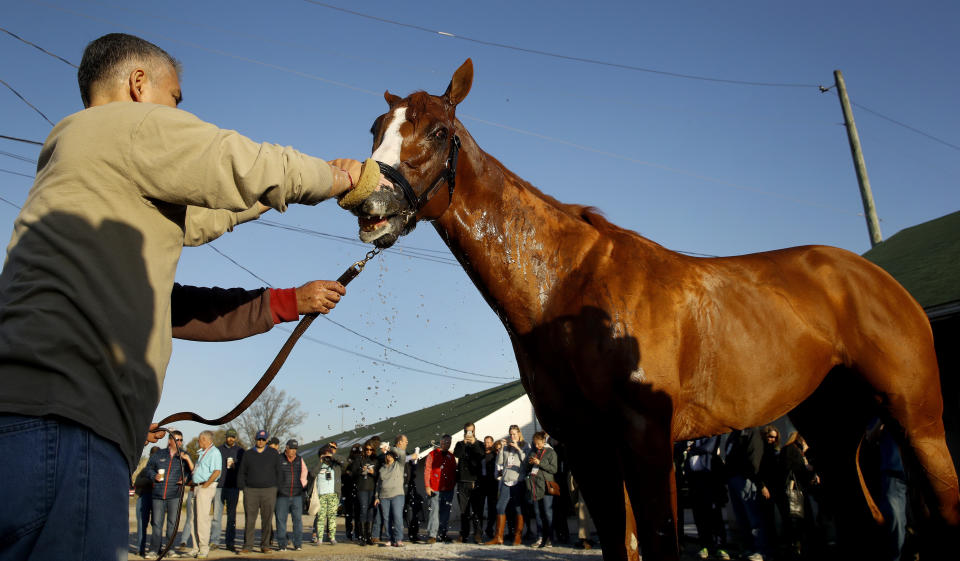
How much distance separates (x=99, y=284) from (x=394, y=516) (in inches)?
564

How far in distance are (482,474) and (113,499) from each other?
48.0 feet

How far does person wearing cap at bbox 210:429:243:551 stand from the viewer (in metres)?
14.3

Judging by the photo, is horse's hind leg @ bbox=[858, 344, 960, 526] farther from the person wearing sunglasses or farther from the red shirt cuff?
the person wearing sunglasses

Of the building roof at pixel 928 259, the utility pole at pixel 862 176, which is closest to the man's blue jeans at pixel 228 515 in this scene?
the building roof at pixel 928 259

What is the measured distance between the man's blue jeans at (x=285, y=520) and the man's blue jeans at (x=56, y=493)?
14023 mm

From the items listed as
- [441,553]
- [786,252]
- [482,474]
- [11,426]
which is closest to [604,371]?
[786,252]

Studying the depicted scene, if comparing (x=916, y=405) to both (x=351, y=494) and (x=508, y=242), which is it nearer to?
(x=508, y=242)

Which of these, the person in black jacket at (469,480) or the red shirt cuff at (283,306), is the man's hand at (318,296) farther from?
the person in black jacket at (469,480)

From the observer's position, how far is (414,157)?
11.3 ft

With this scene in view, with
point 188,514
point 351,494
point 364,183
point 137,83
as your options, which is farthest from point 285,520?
point 137,83

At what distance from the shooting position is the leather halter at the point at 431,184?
322 centimetres

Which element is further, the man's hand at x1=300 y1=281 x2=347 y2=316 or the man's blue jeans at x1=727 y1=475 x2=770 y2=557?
the man's blue jeans at x1=727 y1=475 x2=770 y2=557

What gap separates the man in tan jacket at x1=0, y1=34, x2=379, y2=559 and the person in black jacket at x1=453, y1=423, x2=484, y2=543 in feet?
47.5

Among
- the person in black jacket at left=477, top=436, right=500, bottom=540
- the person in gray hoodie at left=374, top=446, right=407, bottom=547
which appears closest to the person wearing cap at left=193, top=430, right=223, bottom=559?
the person in gray hoodie at left=374, top=446, right=407, bottom=547
